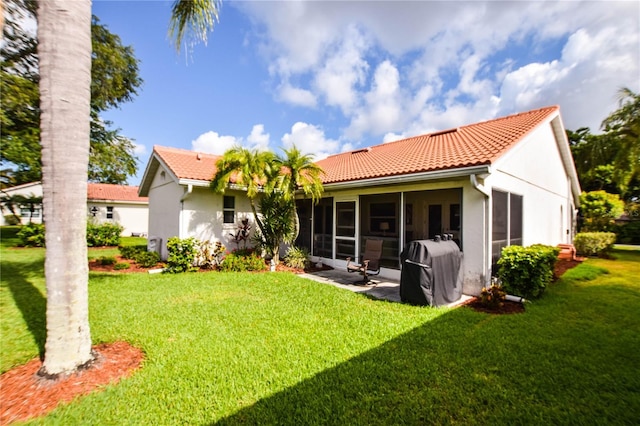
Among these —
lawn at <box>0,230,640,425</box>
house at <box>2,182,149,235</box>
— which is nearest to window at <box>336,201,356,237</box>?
lawn at <box>0,230,640,425</box>

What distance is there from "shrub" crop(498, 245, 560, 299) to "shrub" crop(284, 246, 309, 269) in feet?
21.8

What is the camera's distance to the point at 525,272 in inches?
257

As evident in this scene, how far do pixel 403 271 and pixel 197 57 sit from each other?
21.9 feet

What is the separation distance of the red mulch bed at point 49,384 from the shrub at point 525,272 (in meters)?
7.91

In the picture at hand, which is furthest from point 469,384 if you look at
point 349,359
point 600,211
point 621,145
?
point 600,211

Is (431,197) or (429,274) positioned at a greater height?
(431,197)

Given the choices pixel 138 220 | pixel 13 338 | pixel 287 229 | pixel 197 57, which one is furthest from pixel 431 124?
pixel 138 220

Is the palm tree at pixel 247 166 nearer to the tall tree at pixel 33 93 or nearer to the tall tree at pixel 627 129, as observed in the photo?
the tall tree at pixel 33 93

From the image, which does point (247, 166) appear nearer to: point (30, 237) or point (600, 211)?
point (30, 237)

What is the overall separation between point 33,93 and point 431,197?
15.7m

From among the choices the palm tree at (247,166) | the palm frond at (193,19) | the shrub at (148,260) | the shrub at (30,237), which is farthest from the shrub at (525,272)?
the shrub at (30,237)

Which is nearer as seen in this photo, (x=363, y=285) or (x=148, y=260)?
(x=363, y=285)

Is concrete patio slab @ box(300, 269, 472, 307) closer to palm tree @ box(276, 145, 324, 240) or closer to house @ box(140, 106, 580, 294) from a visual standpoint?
house @ box(140, 106, 580, 294)

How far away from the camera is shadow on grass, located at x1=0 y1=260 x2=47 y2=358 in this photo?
493cm
